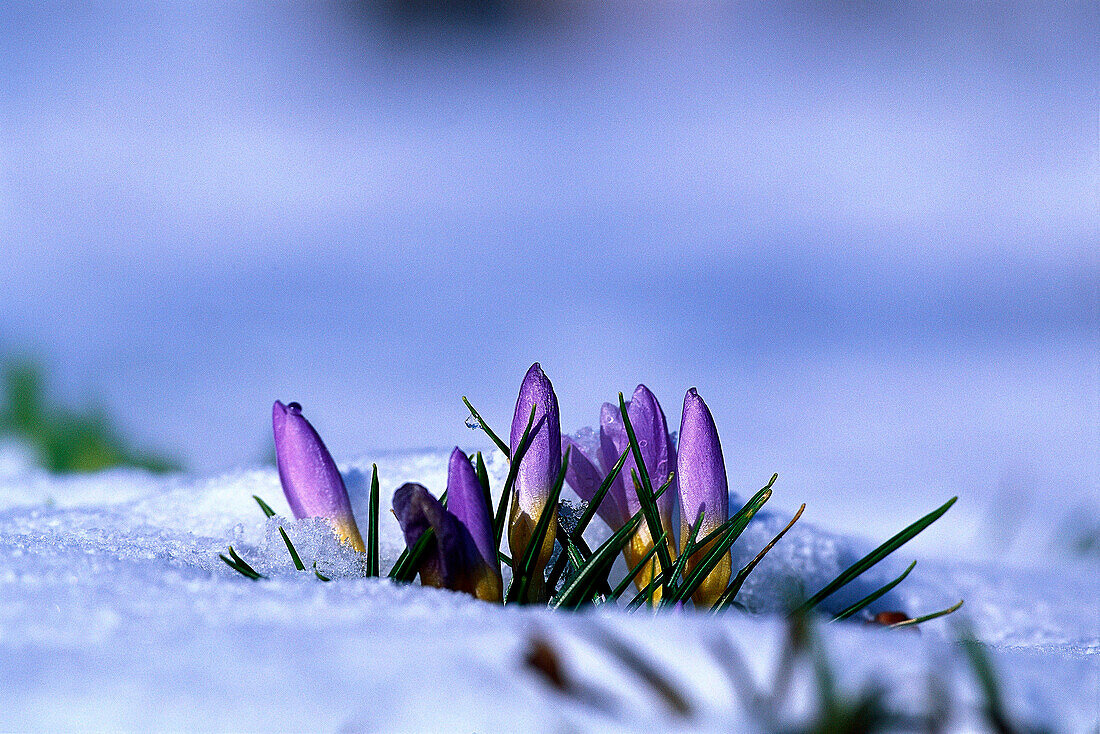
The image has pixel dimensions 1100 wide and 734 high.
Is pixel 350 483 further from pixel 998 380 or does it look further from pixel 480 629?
pixel 998 380

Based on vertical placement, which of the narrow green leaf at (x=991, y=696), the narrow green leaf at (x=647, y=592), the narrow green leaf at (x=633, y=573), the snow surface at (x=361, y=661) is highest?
the narrow green leaf at (x=991, y=696)

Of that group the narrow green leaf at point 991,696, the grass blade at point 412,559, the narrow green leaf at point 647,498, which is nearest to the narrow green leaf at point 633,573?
the narrow green leaf at point 647,498

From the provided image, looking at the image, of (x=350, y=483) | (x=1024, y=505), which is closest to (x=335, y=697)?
(x=350, y=483)

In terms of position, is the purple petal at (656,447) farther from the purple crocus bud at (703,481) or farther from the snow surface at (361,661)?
the snow surface at (361,661)

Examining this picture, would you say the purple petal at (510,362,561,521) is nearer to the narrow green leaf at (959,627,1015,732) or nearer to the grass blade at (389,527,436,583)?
the grass blade at (389,527,436,583)

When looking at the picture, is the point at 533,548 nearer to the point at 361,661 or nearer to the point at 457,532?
the point at 457,532
